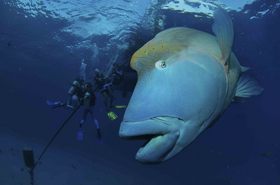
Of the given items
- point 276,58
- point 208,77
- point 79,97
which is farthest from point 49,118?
point 208,77

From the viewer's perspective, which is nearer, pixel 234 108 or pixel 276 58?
pixel 276 58

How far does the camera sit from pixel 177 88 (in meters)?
1.79

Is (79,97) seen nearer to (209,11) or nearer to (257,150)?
(209,11)

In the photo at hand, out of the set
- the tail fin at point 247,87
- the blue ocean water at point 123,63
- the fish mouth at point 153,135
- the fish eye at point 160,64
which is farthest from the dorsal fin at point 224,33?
the blue ocean water at point 123,63

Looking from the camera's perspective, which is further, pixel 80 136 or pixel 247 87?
pixel 80 136

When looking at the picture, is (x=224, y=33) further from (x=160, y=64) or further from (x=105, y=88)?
(x=105, y=88)

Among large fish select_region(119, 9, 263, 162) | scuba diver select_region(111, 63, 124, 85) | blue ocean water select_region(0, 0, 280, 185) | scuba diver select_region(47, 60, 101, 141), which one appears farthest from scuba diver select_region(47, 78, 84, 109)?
large fish select_region(119, 9, 263, 162)

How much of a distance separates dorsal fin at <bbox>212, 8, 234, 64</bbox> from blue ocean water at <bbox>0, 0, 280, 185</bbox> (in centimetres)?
99

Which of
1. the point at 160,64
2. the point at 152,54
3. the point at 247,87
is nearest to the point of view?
the point at 160,64

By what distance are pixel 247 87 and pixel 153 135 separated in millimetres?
1391

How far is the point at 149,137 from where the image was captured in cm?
173

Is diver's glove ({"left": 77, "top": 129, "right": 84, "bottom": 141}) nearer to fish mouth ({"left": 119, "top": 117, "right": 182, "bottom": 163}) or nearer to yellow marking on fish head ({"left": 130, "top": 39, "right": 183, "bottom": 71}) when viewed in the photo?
yellow marking on fish head ({"left": 130, "top": 39, "right": 183, "bottom": 71})

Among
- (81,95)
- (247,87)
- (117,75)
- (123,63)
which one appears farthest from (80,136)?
(247,87)

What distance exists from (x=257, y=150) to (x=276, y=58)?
31752 millimetres
